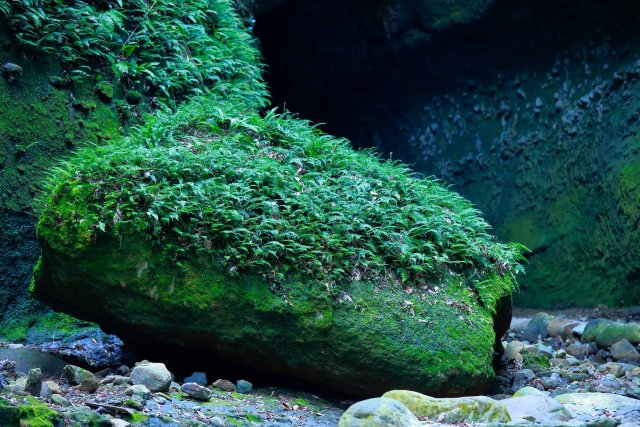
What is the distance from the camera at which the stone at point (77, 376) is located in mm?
4041

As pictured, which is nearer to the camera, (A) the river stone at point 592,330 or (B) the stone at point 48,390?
(B) the stone at point 48,390

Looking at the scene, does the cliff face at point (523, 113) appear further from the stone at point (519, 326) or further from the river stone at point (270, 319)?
the river stone at point (270, 319)

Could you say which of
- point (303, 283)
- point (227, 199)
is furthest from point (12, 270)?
point (303, 283)

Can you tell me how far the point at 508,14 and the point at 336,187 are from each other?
24.4 feet

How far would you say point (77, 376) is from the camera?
4109 mm

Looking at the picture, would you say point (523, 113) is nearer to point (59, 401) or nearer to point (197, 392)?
point (197, 392)

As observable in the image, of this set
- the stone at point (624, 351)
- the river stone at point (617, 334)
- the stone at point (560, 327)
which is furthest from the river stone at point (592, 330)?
the stone at point (624, 351)

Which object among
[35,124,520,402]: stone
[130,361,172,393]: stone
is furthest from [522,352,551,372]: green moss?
[130,361,172,393]: stone

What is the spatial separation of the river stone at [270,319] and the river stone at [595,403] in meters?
0.66

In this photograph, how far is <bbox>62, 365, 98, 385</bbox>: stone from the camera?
13.3 ft

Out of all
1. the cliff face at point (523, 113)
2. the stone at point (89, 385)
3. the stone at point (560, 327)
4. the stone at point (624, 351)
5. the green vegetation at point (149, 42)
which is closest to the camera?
the stone at point (89, 385)

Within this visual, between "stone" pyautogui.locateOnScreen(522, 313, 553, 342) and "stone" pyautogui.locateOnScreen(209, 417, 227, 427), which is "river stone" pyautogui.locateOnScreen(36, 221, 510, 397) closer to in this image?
"stone" pyautogui.locateOnScreen(209, 417, 227, 427)

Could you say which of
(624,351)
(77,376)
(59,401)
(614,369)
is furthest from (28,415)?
(624,351)

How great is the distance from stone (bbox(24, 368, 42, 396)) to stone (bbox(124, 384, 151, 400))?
459mm
